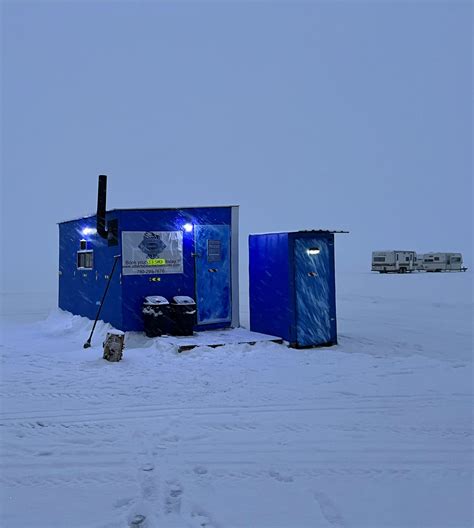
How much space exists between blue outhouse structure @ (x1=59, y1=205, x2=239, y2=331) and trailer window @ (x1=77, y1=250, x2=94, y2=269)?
0.40 meters

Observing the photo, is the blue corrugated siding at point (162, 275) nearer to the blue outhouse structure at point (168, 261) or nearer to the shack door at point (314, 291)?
the blue outhouse structure at point (168, 261)

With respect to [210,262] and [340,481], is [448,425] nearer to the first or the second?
[340,481]

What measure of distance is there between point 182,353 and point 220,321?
2.74m

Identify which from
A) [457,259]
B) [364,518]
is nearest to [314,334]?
[364,518]

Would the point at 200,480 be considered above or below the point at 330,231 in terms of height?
below

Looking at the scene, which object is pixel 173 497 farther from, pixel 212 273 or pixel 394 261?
pixel 394 261

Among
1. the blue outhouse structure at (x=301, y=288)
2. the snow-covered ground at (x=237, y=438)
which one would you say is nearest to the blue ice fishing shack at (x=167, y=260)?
the blue outhouse structure at (x=301, y=288)

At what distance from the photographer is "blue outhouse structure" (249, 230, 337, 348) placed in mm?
11070

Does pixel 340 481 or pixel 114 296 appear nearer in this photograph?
pixel 340 481

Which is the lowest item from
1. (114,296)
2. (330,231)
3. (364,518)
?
(364,518)

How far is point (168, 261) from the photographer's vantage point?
1248 centimetres

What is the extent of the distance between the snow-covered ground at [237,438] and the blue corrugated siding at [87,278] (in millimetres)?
1856

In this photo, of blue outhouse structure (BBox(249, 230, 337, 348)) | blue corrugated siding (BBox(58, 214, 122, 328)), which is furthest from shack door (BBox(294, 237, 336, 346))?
blue corrugated siding (BBox(58, 214, 122, 328))

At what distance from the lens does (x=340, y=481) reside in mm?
4602
